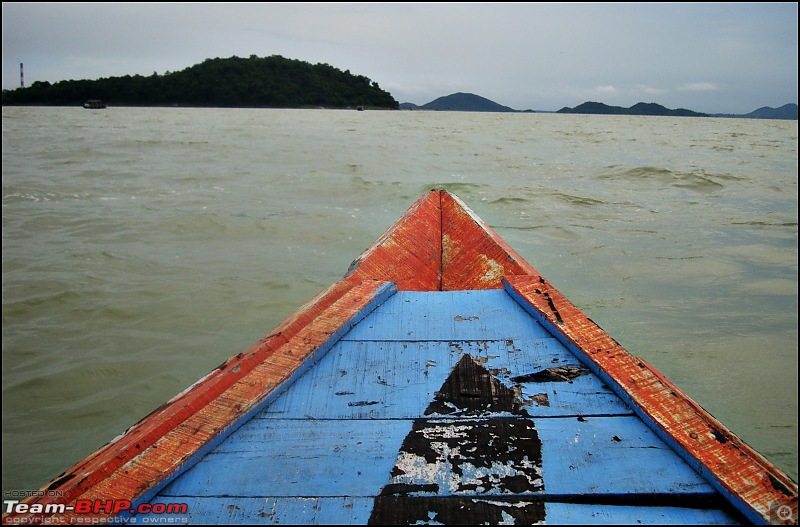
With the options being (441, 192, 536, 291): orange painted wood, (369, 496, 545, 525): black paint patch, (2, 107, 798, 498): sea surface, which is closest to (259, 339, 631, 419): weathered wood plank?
(369, 496, 545, 525): black paint patch

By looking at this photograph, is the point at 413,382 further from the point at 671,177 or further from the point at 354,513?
the point at 671,177

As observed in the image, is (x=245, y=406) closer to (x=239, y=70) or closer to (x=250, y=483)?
(x=250, y=483)

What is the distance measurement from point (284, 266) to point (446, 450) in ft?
17.0

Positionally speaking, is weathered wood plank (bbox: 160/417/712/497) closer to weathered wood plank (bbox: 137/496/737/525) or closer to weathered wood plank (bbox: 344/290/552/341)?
weathered wood plank (bbox: 137/496/737/525)

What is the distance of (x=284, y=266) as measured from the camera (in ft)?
21.0

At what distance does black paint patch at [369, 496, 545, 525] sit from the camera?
1.30 meters

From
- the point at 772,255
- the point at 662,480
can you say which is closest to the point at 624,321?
the point at 772,255

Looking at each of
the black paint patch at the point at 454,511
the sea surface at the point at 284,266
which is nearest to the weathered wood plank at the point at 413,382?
the black paint patch at the point at 454,511

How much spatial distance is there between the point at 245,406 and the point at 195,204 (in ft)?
27.2

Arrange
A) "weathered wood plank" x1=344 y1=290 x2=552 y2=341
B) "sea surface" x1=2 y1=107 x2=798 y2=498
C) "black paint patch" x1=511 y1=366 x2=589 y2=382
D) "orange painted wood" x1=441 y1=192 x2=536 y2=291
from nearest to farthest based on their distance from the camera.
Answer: "black paint patch" x1=511 y1=366 x2=589 y2=382 → "weathered wood plank" x1=344 y1=290 x2=552 y2=341 → "orange painted wood" x1=441 y1=192 x2=536 y2=291 → "sea surface" x1=2 y1=107 x2=798 y2=498

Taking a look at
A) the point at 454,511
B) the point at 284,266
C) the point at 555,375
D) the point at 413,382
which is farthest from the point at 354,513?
the point at 284,266

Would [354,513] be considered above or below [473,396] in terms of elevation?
below
